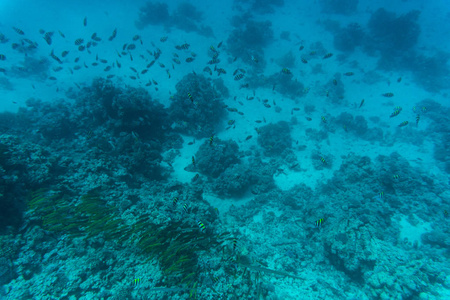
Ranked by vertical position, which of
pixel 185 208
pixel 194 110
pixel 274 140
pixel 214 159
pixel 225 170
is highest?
pixel 194 110

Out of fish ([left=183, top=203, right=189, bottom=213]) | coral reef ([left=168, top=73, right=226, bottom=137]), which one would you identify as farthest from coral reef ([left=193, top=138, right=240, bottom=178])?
fish ([left=183, top=203, right=189, bottom=213])

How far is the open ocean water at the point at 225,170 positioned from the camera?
4.66m

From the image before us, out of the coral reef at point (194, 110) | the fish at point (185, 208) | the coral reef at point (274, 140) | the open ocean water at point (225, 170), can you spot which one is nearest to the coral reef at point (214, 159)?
the open ocean water at point (225, 170)

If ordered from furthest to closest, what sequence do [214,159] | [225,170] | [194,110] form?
[194,110] < [214,159] < [225,170]

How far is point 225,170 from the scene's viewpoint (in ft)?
33.4

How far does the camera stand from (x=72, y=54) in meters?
22.0

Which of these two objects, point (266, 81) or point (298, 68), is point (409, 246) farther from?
point (298, 68)

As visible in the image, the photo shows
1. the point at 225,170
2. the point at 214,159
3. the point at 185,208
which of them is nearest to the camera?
the point at 185,208

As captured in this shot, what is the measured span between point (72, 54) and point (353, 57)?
1310 inches

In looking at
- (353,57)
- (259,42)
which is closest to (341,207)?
(259,42)

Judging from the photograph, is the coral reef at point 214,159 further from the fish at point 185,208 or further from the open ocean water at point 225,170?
the fish at point 185,208

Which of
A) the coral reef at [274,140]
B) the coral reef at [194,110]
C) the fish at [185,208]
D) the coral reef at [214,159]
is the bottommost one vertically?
the fish at [185,208]

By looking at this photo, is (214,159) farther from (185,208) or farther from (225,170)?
(185,208)

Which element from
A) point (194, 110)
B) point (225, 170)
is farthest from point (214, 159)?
point (194, 110)
